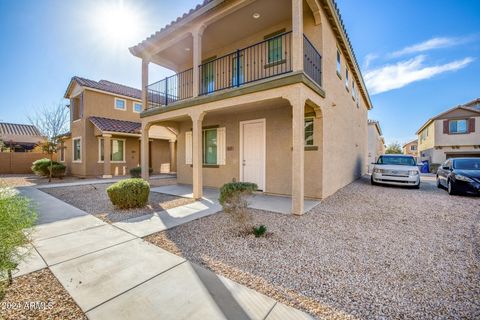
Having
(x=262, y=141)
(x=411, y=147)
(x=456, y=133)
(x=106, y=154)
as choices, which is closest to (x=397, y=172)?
(x=262, y=141)

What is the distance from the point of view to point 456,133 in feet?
69.7

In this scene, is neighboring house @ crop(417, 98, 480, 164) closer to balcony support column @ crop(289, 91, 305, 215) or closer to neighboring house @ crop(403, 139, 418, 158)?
balcony support column @ crop(289, 91, 305, 215)

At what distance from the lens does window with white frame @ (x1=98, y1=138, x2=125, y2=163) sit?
15.0 metres

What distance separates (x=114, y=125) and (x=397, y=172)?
17559mm

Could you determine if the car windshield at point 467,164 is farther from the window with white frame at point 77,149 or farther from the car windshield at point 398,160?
the window with white frame at point 77,149

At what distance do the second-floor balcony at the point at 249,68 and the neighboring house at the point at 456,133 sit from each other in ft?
79.2

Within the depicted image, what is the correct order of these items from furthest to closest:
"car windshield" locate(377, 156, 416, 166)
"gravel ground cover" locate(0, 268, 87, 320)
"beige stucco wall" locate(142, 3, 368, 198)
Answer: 1. "car windshield" locate(377, 156, 416, 166)
2. "beige stucco wall" locate(142, 3, 368, 198)
3. "gravel ground cover" locate(0, 268, 87, 320)

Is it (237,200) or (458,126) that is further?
(458,126)

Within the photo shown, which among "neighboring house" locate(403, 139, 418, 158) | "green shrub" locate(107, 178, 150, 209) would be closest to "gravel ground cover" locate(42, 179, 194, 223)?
"green shrub" locate(107, 178, 150, 209)

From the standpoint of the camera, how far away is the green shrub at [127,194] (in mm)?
5953

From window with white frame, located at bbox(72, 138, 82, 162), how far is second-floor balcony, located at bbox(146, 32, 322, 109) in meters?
9.37

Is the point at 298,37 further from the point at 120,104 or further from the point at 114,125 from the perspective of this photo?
the point at 120,104

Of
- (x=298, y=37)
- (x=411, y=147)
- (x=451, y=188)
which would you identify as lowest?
(x=451, y=188)

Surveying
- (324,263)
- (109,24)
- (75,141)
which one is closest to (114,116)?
(75,141)
